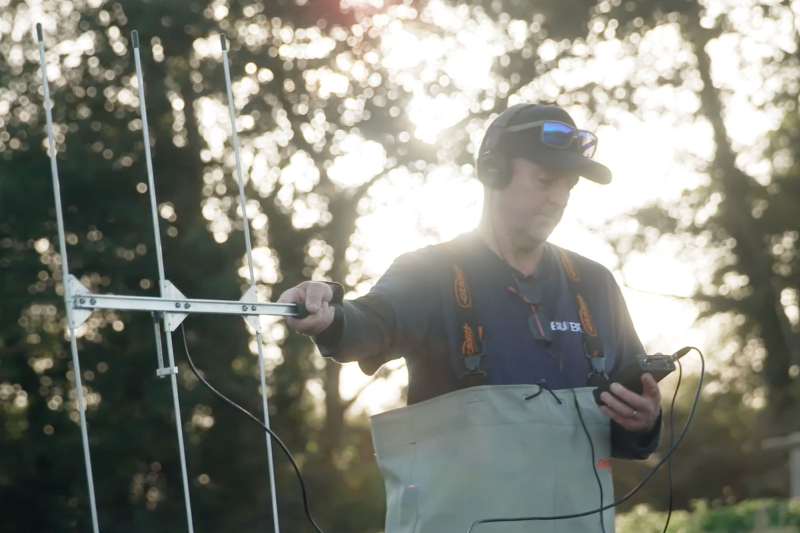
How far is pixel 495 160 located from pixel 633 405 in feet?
2.56

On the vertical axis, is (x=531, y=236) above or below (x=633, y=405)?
above

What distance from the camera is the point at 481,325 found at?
2934mm

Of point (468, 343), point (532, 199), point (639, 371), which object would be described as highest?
point (532, 199)

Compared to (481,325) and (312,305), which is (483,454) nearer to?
(481,325)

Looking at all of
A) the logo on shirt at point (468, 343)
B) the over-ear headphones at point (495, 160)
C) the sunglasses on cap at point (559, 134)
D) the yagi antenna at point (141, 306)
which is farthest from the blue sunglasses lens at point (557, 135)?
the yagi antenna at point (141, 306)

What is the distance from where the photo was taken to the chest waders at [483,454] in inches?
111

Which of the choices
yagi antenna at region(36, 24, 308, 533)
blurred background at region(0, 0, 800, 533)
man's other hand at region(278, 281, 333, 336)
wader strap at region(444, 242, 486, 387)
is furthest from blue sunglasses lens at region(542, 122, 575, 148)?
blurred background at region(0, 0, 800, 533)

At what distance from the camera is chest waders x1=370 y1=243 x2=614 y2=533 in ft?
9.25

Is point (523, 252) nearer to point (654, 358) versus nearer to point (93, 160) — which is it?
point (654, 358)

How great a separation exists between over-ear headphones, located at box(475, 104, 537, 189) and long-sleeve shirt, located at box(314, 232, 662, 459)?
171 mm

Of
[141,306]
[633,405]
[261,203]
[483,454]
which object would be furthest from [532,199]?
[261,203]

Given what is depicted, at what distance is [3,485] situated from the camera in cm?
1541

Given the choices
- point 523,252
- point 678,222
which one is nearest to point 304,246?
point 678,222

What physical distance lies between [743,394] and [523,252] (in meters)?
21.2
